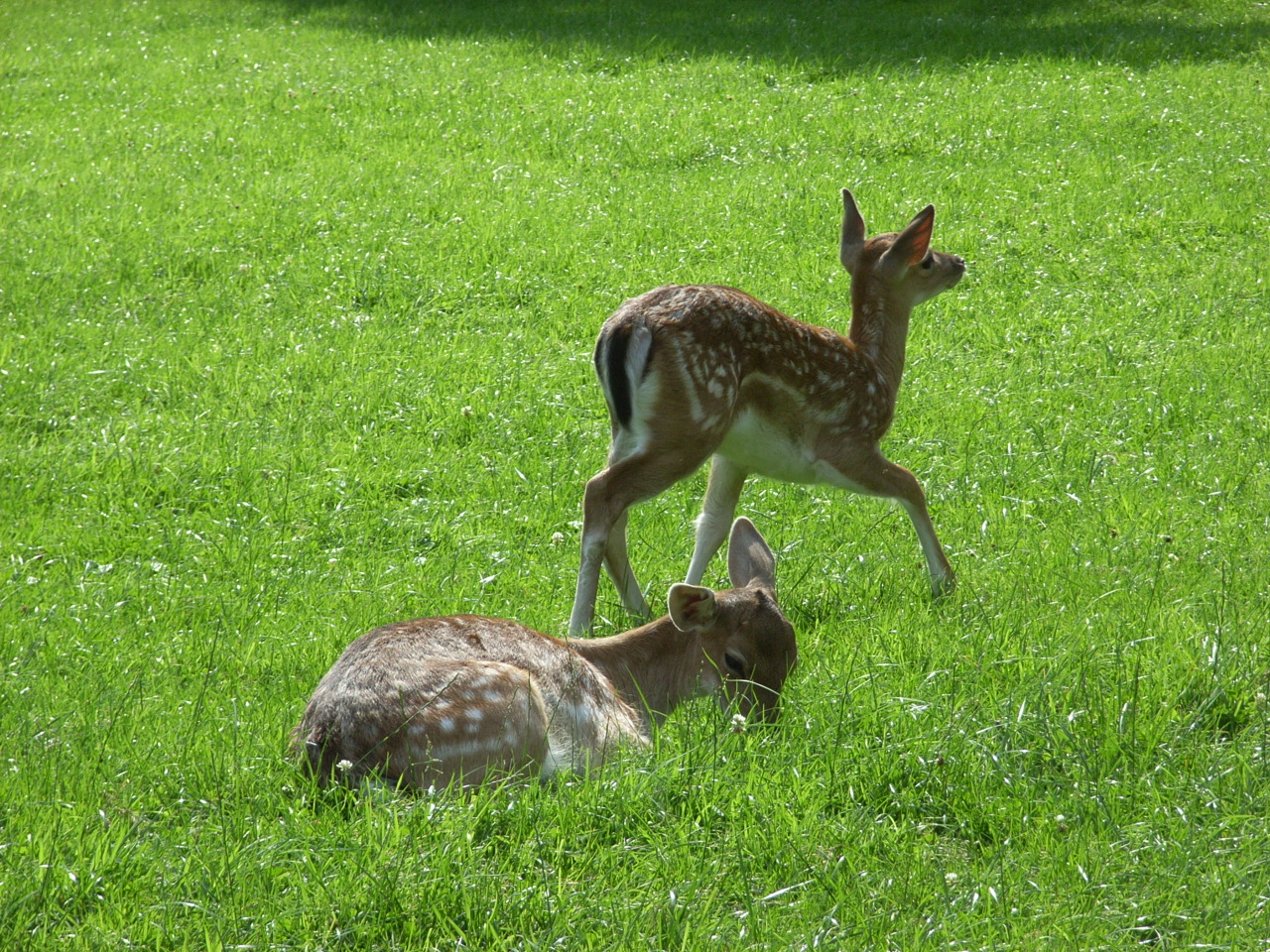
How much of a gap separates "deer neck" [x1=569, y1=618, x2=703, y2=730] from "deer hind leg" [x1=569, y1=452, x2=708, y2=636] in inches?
Result: 17.9

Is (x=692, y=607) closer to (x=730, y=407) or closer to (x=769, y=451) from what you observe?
(x=730, y=407)

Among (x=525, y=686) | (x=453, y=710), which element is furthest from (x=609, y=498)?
(x=453, y=710)

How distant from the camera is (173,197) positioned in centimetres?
1180

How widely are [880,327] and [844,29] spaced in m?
12.0

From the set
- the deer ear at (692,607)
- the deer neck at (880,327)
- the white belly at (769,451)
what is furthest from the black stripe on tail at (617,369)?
the deer neck at (880,327)

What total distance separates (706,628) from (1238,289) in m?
6.43

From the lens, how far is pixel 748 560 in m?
5.20

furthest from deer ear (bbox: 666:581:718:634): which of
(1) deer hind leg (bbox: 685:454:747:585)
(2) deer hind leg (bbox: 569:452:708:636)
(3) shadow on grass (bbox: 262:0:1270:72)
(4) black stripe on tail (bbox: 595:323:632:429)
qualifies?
(3) shadow on grass (bbox: 262:0:1270:72)

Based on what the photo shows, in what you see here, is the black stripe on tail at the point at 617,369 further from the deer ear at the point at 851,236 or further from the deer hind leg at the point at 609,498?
the deer ear at the point at 851,236

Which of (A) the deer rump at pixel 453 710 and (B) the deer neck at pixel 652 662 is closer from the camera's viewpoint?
(A) the deer rump at pixel 453 710

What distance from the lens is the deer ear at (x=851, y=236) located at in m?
6.88

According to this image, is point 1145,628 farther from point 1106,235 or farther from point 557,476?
point 1106,235

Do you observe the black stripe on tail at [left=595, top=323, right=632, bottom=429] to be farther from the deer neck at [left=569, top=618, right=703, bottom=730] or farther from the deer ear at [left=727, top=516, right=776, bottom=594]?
the deer neck at [left=569, top=618, right=703, bottom=730]

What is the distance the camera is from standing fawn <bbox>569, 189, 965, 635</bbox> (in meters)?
5.35
